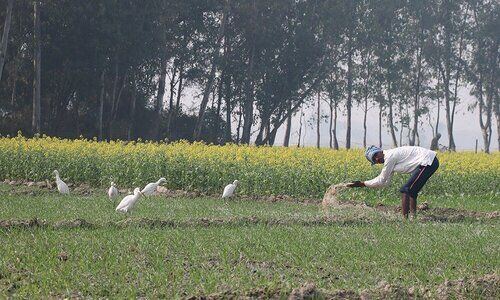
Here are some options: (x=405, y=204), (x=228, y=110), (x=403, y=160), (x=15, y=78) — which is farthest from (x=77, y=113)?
(x=403, y=160)

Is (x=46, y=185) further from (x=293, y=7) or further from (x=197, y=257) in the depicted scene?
(x=293, y=7)

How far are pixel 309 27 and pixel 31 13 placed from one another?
19.4m

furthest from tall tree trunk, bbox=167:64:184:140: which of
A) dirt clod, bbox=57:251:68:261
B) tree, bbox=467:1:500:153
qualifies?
dirt clod, bbox=57:251:68:261

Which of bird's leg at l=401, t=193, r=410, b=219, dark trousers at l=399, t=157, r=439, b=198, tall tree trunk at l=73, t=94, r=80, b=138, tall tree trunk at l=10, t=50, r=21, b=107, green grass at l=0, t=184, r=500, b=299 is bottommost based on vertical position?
green grass at l=0, t=184, r=500, b=299

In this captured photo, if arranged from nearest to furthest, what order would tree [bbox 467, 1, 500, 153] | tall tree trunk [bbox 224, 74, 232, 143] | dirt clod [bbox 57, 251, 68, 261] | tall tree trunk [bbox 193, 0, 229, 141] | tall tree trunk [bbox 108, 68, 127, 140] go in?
dirt clod [bbox 57, 251, 68, 261], tall tree trunk [bbox 108, 68, 127, 140], tall tree trunk [bbox 193, 0, 229, 141], tall tree trunk [bbox 224, 74, 232, 143], tree [bbox 467, 1, 500, 153]

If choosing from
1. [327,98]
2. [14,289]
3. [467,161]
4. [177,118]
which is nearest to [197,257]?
[14,289]

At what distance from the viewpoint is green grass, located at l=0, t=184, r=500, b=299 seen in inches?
313

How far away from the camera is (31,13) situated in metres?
42.1

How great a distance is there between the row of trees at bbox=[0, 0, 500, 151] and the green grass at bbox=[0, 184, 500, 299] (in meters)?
23.2

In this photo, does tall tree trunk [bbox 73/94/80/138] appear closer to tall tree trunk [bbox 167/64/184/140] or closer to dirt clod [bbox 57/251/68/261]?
tall tree trunk [bbox 167/64/184/140]

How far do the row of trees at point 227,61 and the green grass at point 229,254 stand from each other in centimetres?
2324

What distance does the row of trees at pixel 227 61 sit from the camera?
42156 millimetres

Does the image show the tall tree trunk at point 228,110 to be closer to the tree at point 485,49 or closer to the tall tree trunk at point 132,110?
the tall tree trunk at point 132,110

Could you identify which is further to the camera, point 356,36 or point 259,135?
point 356,36
